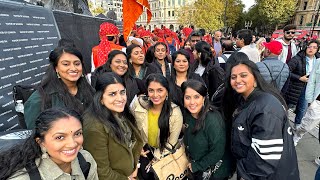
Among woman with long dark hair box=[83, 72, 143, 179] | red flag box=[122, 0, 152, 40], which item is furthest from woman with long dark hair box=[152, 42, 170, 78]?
woman with long dark hair box=[83, 72, 143, 179]

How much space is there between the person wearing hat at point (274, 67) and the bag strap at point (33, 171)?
10.9ft

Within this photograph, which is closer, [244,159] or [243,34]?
[244,159]

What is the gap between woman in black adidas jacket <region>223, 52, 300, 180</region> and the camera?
179 cm

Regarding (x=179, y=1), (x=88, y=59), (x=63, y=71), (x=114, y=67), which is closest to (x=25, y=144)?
(x=63, y=71)

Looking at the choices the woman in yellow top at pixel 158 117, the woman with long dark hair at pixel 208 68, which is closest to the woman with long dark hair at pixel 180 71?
the woman with long dark hair at pixel 208 68

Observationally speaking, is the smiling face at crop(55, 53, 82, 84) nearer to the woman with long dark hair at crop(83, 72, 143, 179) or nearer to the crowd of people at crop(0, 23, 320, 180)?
the crowd of people at crop(0, 23, 320, 180)

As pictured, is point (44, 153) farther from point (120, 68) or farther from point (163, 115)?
point (120, 68)

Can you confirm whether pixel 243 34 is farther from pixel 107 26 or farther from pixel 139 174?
pixel 139 174

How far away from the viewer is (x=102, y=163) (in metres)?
1.90

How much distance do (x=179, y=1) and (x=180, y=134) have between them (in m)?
76.8

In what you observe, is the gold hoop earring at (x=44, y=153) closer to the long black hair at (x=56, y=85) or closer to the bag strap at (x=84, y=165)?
the bag strap at (x=84, y=165)

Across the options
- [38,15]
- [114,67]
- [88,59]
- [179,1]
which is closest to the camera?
[114,67]

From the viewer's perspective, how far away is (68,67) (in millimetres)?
2332

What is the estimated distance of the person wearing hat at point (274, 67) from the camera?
344 centimetres
